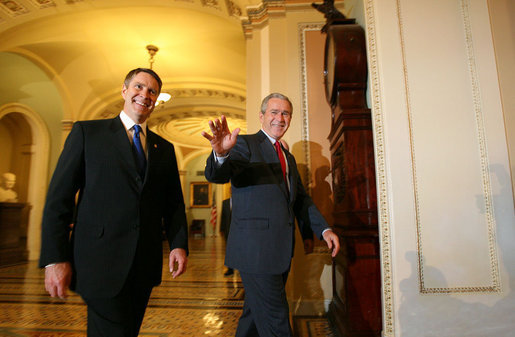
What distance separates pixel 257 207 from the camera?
5.14 feet

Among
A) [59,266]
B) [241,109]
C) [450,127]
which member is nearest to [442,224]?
[450,127]

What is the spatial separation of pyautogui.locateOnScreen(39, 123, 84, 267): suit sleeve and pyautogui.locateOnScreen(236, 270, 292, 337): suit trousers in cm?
82

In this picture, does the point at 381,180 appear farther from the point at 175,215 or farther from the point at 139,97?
the point at 139,97

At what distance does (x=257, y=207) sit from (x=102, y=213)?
720mm

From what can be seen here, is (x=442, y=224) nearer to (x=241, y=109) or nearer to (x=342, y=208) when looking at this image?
A: (x=342, y=208)

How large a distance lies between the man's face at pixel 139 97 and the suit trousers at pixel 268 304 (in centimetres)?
91

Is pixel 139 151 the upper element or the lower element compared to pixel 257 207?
upper

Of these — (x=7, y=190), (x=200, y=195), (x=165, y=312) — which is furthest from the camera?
(x=200, y=195)

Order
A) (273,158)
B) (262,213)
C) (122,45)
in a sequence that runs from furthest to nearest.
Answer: (122,45)
(273,158)
(262,213)

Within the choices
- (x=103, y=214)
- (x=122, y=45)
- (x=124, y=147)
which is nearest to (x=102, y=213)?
(x=103, y=214)

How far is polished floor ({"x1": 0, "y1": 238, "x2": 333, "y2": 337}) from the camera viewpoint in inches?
98.3

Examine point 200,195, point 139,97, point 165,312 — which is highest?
point 200,195

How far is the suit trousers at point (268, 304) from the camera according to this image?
4.66ft

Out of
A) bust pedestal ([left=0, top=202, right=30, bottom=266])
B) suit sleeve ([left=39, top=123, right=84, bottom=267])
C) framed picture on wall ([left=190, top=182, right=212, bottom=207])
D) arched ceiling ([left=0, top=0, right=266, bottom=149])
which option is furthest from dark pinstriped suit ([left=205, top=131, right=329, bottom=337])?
framed picture on wall ([left=190, top=182, right=212, bottom=207])
